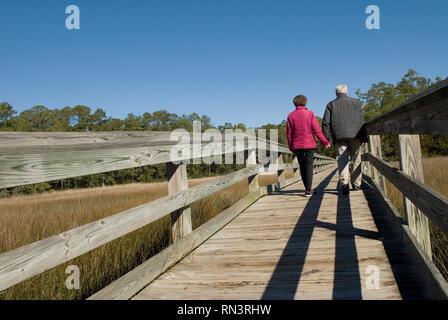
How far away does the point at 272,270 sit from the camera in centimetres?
251

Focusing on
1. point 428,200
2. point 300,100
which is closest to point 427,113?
point 428,200

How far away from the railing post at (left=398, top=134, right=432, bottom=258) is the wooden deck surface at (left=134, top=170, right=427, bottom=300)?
17 cm

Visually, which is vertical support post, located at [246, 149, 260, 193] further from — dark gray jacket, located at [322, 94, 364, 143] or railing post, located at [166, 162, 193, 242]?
railing post, located at [166, 162, 193, 242]

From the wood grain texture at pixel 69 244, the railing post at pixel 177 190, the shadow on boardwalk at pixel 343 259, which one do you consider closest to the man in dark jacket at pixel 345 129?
the shadow on boardwalk at pixel 343 259

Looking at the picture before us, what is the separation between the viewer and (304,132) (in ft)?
18.9

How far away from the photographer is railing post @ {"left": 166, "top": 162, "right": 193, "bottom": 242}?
2.98m

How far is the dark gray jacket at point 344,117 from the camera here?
568cm

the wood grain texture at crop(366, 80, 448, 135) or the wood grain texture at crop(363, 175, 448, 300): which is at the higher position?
the wood grain texture at crop(366, 80, 448, 135)

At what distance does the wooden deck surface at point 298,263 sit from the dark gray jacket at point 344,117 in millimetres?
1871

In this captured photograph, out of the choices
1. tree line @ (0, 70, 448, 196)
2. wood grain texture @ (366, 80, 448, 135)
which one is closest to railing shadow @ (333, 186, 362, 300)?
wood grain texture @ (366, 80, 448, 135)

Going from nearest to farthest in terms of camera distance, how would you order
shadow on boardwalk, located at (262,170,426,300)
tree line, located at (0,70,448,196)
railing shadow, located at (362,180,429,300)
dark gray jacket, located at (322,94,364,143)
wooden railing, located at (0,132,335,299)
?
1. wooden railing, located at (0,132,335,299)
2. railing shadow, located at (362,180,429,300)
3. shadow on boardwalk, located at (262,170,426,300)
4. dark gray jacket, located at (322,94,364,143)
5. tree line, located at (0,70,448,196)

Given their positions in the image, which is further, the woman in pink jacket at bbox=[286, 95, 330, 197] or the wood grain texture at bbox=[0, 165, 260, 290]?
the woman in pink jacket at bbox=[286, 95, 330, 197]

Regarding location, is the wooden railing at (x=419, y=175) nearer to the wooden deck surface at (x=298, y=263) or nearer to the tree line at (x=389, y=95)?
the wooden deck surface at (x=298, y=263)
